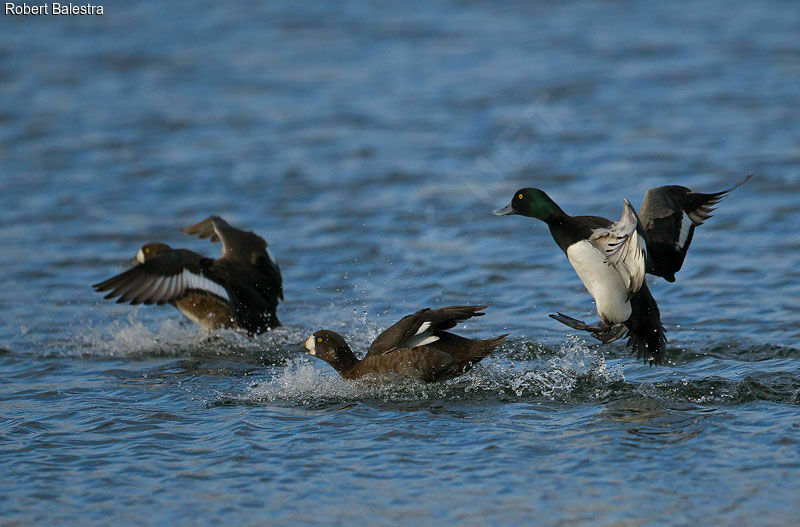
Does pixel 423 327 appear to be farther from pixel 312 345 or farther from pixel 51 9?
pixel 51 9

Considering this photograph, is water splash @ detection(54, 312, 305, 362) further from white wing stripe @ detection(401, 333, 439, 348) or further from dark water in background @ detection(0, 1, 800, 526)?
white wing stripe @ detection(401, 333, 439, 348)

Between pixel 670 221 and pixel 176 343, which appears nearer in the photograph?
pixel 670 221

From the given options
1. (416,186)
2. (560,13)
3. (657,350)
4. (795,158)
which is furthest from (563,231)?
(560,13)

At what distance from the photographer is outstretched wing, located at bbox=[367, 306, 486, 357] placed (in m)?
6.76

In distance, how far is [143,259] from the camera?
8.92 m

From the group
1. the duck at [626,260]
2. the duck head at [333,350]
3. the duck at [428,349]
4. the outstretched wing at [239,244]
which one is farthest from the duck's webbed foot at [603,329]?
Result: the outstretched wing at [239,244]

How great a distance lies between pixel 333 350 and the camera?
7.13 m

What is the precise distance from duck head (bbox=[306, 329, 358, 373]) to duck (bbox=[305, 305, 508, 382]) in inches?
5.5

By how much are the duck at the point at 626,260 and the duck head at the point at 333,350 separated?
1.36 meters

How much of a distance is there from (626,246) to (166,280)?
352 centimetres

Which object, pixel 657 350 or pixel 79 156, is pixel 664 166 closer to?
pixel 657 350

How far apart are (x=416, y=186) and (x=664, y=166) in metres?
2.65

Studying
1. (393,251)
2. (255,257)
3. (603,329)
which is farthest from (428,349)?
(393,251)

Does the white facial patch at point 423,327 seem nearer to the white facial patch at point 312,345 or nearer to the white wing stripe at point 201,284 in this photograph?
the white facial patch at point 312,345
